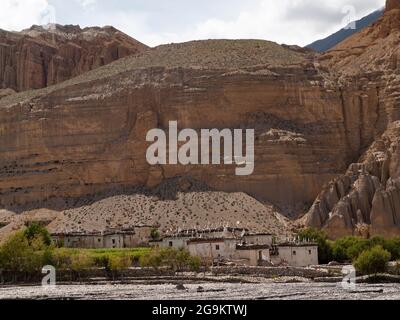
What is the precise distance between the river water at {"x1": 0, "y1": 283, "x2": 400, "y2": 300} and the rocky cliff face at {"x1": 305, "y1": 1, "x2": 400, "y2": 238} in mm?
35373

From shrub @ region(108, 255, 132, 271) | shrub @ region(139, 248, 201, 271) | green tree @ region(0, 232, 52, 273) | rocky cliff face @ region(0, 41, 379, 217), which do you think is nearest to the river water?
shrub @ region(108, 255, 132, 271)

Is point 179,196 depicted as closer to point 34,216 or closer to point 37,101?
point 34,216

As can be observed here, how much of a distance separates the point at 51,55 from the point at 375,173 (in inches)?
3370

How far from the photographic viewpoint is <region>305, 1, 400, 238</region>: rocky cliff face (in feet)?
350

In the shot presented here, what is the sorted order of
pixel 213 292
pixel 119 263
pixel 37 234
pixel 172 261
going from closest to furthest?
pixel 213 292, pixel 119 263, pixel 172 261, pixel 37 234

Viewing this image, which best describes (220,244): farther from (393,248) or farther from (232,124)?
(232,124)

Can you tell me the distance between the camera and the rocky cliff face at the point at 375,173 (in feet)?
350

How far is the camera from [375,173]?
11412 cm

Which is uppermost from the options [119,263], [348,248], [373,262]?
[348,248]

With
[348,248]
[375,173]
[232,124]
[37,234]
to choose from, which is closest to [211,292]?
[348,248]

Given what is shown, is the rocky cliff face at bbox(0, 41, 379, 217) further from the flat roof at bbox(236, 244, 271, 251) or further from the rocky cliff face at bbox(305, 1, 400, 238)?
the flat roof at bbox(236, 244, 271, 251)

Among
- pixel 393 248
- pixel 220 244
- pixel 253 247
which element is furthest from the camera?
pixel 220 244
